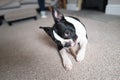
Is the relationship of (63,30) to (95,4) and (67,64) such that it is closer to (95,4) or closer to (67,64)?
(67,64)

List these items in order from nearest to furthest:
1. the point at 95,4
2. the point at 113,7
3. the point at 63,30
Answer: the point at 63,30 < the point at 113,7 < the point at 95,4

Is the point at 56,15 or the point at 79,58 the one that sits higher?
the point at 56,15

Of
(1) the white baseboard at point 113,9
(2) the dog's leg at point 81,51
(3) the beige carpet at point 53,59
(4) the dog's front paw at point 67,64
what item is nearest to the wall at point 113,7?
(1) the white baseboard at point 113,9

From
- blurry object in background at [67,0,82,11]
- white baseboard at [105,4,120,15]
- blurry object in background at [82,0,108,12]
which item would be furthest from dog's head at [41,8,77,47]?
blurry object in background at [67,0,82,11]

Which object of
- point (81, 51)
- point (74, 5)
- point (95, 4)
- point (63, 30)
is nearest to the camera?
point (63, 30)

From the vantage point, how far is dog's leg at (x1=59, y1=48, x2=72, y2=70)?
98cm

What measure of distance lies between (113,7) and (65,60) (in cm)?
177

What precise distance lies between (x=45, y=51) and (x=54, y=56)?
16cm

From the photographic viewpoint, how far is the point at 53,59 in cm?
114

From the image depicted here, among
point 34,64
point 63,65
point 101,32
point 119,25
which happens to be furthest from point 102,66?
point 119,25

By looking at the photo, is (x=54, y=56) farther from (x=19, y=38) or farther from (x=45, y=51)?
(x=19, y=38)

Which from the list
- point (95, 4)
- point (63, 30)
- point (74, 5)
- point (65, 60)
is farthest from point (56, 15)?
point (74, 5)

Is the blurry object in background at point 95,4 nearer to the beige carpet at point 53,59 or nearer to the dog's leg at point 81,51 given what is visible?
the beige carpet at point 53,59

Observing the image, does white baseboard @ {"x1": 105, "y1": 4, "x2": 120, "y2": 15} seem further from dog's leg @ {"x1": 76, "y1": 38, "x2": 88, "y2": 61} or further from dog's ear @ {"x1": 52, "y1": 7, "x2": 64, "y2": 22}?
dog's ear @ {"x1": 52, "y1": 7, "x2": 64, "y2": 22}
